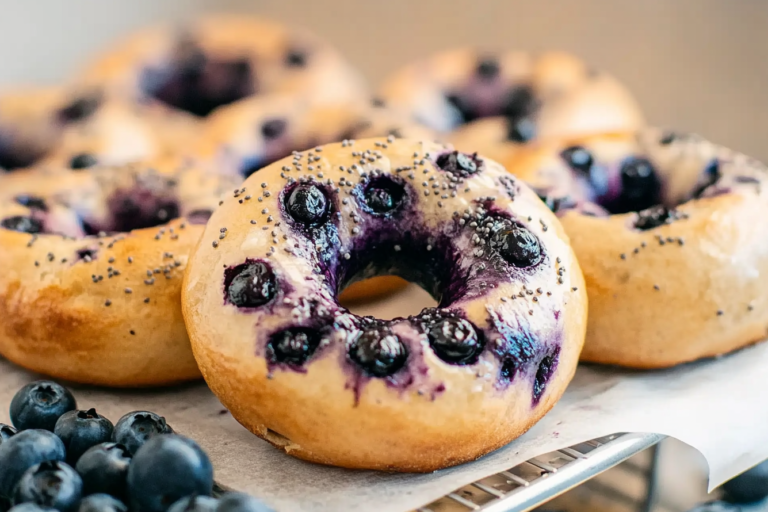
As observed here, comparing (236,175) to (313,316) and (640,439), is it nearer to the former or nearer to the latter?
(313,316)

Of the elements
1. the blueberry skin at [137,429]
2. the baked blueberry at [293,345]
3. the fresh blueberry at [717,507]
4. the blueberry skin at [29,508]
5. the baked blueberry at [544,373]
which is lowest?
Answer: the fresh blueberry at [717,507]

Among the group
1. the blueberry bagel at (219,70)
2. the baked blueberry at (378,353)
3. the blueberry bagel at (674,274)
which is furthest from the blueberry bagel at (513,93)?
the baked blueberry at (378,353)

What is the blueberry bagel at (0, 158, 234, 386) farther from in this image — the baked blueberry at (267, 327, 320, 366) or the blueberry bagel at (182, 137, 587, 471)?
the baked blueberry at (267, 327, 320, 366)

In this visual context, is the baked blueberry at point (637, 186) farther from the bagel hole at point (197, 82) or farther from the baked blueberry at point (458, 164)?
the bagel hole at point (197, 82)

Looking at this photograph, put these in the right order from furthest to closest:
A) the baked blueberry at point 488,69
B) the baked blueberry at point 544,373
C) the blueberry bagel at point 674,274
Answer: the baked blueberry at point 488,69, the blueberry bagel at point 674,274, the baked blueberry at point 544,373

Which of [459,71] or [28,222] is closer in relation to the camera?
[28,222]

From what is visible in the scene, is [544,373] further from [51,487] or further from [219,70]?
[219,70]

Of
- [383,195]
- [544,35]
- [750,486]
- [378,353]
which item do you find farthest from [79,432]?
[544,35]

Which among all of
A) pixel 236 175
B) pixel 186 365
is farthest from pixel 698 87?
pixel 186 365

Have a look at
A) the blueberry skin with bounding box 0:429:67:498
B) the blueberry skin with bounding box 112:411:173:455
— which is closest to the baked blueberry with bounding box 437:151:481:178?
the blueberry skin with bounding box 112:411:173:455
